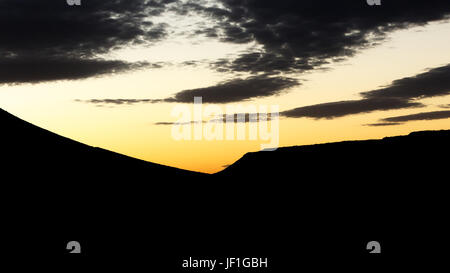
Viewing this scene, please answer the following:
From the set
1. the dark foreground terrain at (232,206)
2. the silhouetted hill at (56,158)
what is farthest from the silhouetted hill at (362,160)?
the silhouetted hill at (56,158)

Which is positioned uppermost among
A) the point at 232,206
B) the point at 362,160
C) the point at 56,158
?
the point at 56,158

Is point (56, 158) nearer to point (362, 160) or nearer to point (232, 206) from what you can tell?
point (232, 206)

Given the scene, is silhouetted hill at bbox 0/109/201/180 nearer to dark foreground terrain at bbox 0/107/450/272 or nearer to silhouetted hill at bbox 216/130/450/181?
dark foreground terrain at bbox 0/107/450/272

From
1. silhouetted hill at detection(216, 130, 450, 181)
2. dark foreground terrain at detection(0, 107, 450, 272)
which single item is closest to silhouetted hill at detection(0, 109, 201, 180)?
dark foreground terrain at detection(0, 107, 450, 272)

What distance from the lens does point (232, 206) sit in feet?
102

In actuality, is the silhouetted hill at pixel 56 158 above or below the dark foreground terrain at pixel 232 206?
above

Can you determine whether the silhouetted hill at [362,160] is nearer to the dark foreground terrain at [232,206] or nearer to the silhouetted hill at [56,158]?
the dark foreground terrain at [232,206]

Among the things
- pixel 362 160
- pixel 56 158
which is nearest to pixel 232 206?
pixel 362 160

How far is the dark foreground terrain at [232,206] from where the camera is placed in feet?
77.7

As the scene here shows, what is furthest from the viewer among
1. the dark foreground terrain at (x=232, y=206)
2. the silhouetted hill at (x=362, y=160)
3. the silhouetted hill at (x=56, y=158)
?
the silhouetted hill at (x=362, y=160)

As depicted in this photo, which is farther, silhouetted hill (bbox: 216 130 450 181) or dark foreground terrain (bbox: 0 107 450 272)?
silhouetted hill (bbox: 216 130 450 181)

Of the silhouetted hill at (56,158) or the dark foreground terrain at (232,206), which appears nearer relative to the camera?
the dark foreground terrain at (232,206)

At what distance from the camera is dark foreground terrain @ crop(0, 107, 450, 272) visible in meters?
23.7
